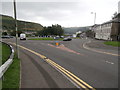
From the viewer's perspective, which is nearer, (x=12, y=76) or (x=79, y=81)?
(x=79, y=81)

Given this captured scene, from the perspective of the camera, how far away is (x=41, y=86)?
4.91 metres

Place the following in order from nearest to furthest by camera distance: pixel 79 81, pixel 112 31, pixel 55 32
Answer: pixel 79 81 → pixel 112 31 → pixel 55 32

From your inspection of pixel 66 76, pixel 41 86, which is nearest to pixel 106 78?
pixel 66 76

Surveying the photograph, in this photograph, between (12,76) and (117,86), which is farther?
(12,76)

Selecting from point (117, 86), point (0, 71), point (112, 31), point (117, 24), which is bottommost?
point (117, 86)

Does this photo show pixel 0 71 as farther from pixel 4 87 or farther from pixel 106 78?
pixel 106 78

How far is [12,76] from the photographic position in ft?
19.5

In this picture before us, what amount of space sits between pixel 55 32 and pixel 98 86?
85283mm

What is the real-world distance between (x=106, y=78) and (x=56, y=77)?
2699 millimetres

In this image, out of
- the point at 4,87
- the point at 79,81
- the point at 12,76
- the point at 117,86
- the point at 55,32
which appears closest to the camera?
the point at 4,87

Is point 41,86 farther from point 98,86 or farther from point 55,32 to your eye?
point 55,32

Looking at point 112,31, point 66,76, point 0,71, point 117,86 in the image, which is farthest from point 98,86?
point 112,31

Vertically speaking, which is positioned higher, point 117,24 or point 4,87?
point 117,24

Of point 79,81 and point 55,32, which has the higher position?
point 55,32
